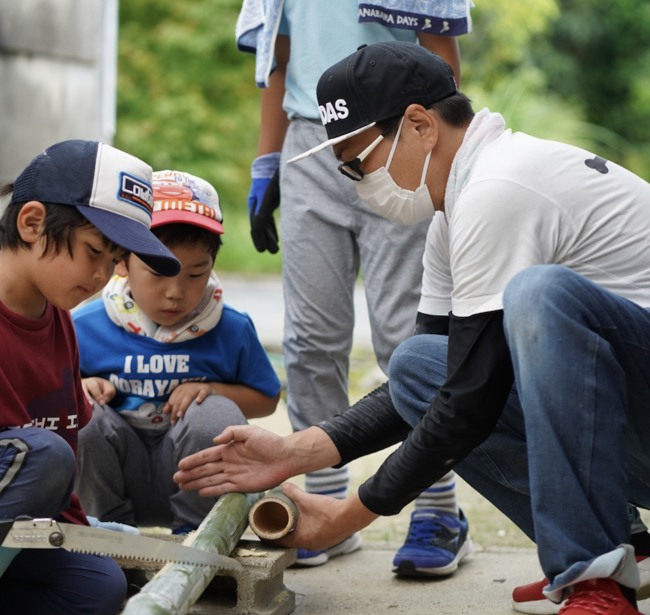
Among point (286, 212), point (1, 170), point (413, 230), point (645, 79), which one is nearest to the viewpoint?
point (413, 230)

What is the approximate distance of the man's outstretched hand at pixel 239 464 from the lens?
7.75 ft

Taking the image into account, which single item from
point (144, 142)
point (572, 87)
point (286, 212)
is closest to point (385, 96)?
point (286, 212)

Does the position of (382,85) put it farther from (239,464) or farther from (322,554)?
(322,554)

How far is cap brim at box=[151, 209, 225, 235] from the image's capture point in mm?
2631

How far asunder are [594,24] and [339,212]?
67.1 feet

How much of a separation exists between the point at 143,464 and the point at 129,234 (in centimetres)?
99

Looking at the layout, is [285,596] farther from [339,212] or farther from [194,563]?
[339,212]

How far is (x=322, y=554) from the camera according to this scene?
2770 millimetres

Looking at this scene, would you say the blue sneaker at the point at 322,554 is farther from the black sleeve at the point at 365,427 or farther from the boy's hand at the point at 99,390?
the boy's hand at the point at 99,390

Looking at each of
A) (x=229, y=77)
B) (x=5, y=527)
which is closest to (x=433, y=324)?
(x=5, y=527)

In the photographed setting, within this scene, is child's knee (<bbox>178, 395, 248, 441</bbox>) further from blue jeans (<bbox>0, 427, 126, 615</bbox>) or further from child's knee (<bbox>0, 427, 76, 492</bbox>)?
child's knee (<bbox>0, 427, 76, 492</bbox>)

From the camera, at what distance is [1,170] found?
570 centimetres

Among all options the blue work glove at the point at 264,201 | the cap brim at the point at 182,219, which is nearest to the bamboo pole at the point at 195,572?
the cap brim at the point at 182,219

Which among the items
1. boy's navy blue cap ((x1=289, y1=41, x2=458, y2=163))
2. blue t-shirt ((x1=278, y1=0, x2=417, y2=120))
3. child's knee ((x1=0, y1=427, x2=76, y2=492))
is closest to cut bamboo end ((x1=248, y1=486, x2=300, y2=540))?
child's knee ((x1=0, y1=427, x2=76, y2=492))
